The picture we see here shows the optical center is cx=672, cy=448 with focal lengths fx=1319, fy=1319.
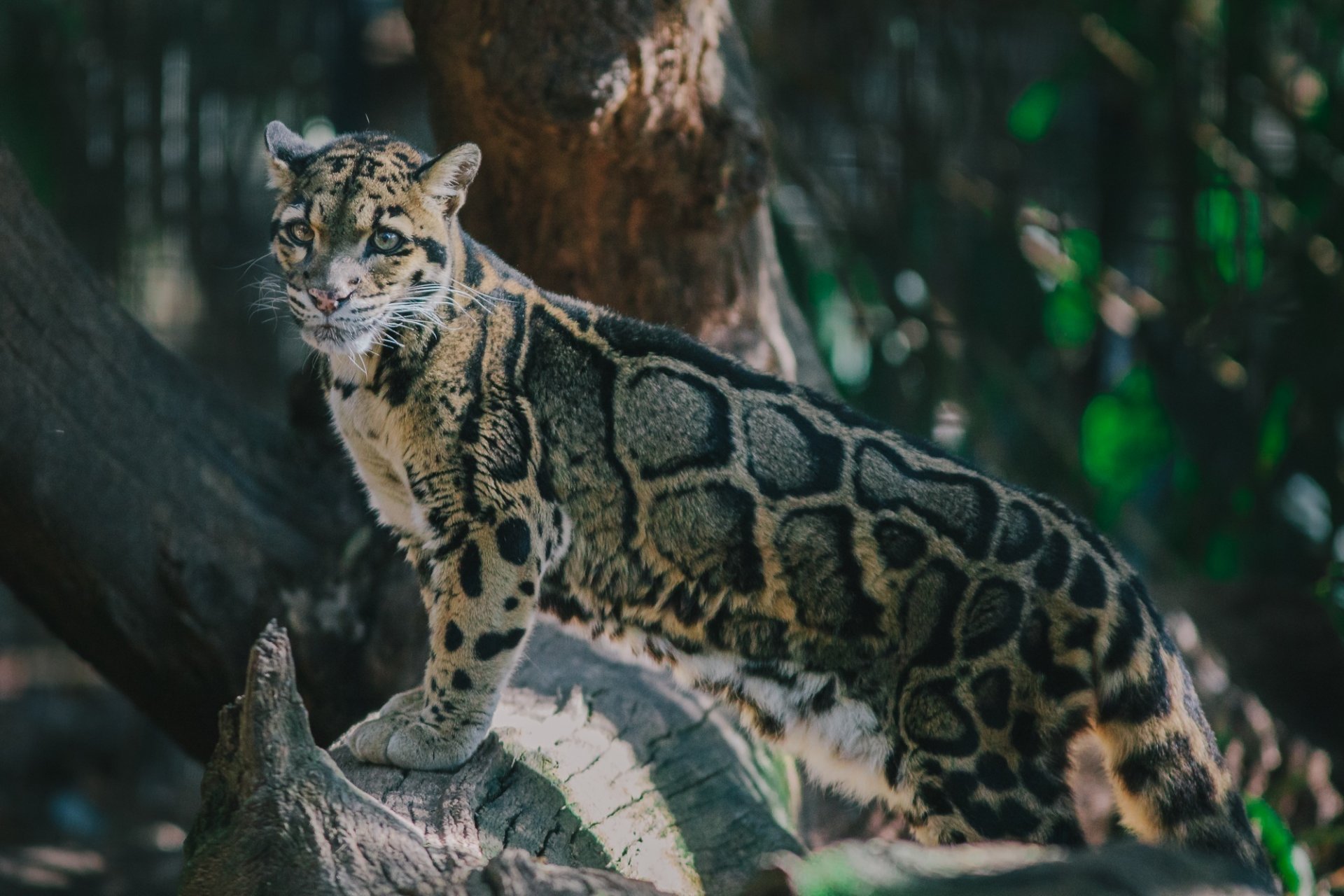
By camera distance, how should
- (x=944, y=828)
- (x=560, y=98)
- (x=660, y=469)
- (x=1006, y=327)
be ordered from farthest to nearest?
(x=1006, y=327)
(x=560, y=98)
(x=660, y=469)
(x=944, y=828)

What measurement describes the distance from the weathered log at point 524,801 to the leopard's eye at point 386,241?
4.89 ft

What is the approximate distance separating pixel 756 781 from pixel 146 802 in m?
5.85

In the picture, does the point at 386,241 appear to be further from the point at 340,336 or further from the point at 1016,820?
the point at 1016,820

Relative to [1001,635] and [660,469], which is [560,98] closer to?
[660,469]

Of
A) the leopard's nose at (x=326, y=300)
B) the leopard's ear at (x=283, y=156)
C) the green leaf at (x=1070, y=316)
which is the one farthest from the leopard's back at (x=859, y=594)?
the green leaf at (x=1070, y=316)

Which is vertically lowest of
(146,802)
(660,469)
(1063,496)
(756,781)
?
(146,802)

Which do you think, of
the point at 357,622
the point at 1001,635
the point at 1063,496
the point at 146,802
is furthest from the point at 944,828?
the point at 146,802

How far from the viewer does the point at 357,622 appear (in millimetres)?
5711

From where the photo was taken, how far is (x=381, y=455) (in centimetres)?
453

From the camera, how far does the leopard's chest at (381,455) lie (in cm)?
442

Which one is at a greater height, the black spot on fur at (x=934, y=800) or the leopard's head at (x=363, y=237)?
the leopard's head at (x=363, y=237)

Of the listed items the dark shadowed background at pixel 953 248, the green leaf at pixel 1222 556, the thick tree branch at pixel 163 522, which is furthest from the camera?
the green leaf at pixel 1222 556

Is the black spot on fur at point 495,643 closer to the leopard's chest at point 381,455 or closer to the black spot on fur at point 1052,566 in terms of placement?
the leopard's chest at point 381,455

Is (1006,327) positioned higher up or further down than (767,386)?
further down
